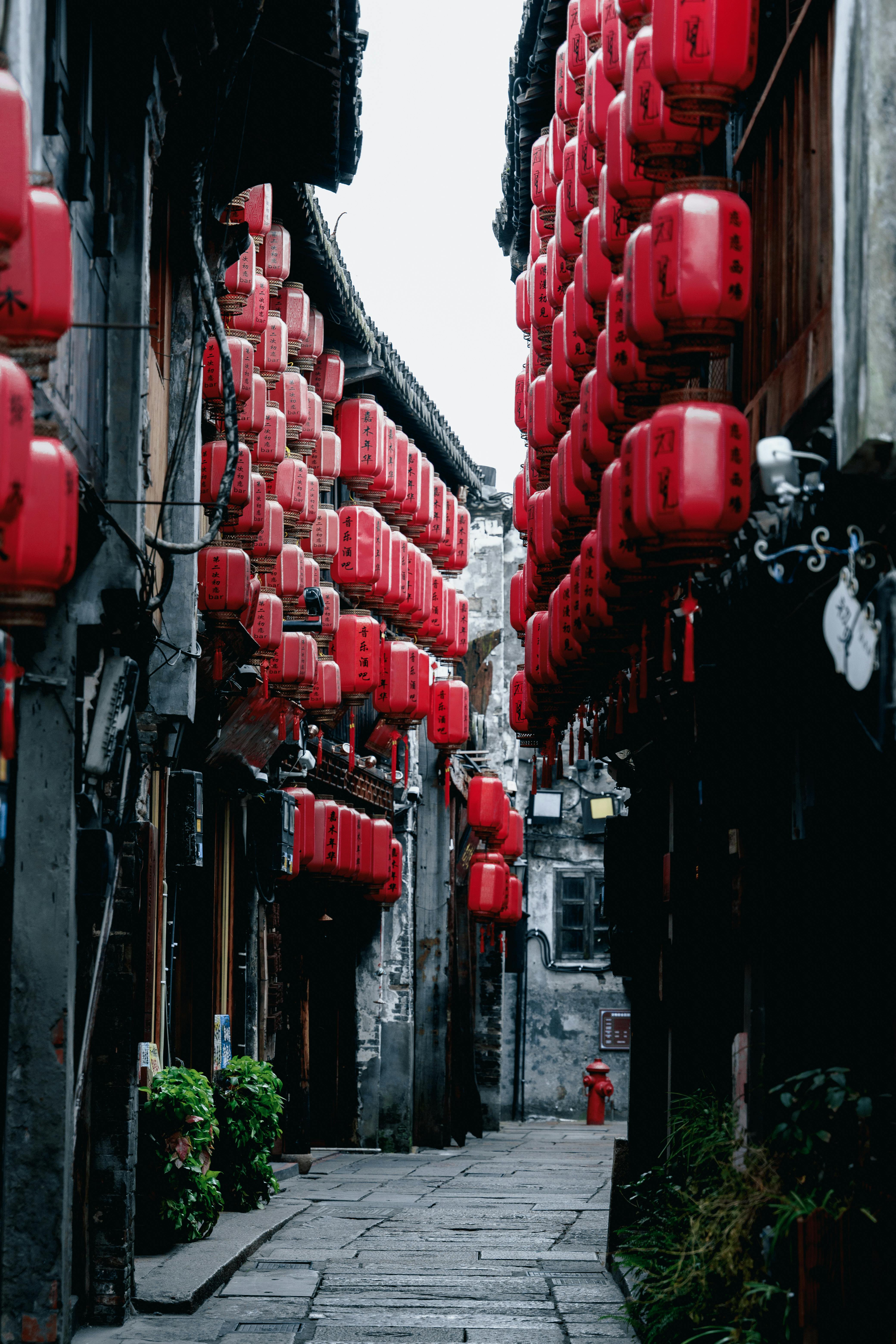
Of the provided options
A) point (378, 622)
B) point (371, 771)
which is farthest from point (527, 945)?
point (378, 622)

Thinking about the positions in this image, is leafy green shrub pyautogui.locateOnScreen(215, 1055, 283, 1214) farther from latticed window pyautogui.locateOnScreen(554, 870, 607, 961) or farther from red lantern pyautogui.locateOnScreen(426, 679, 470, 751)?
latticed window pyautogui.locateOnScreen(554, 870, 607, 961)

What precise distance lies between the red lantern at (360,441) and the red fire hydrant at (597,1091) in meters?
17.1

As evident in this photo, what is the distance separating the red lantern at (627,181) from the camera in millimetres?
10336

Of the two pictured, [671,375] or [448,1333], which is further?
[448,1333]

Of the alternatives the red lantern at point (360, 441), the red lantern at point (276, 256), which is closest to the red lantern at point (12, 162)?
the red lantern at point (276, 256)

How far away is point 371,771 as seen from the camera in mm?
26328

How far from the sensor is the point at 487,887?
29500mm

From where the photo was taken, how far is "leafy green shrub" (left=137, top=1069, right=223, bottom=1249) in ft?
42.1

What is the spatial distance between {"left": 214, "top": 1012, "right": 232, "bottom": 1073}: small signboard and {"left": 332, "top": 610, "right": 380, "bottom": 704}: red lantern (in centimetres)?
475

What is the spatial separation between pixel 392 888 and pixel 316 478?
7148mm

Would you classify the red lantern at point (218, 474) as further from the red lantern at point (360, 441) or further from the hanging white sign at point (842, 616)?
the hanging white sign at point (842, 616)

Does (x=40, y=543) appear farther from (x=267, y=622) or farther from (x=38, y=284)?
(x=267, y=622)

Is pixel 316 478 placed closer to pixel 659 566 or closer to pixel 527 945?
pixel 659 566

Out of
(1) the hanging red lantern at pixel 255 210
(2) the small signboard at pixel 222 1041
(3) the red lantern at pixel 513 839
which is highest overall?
(1) the hanging red lantern at pixel 255 210
